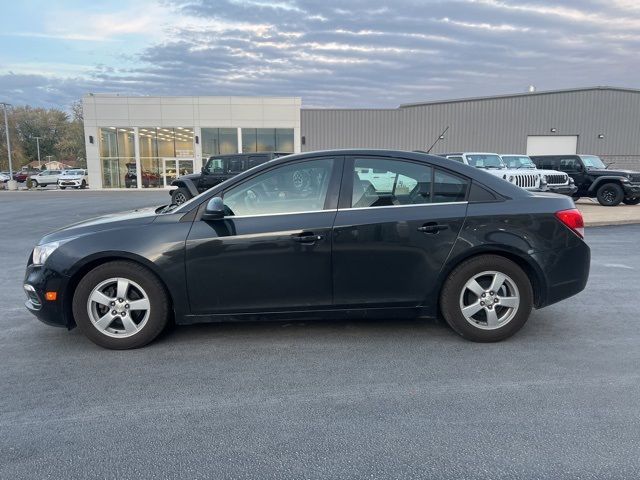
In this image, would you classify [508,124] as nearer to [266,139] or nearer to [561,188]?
[266,139]

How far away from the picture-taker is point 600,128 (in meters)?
34.1

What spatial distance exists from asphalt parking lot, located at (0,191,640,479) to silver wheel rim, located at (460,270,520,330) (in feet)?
0.75

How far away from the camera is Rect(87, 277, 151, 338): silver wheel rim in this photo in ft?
12.8

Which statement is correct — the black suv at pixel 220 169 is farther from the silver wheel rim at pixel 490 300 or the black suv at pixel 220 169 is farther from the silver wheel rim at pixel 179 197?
the silver wheel rim at pixel 490 300

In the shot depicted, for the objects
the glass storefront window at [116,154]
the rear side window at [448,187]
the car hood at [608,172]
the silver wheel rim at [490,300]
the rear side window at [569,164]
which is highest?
the glass storefront window at [116,154]

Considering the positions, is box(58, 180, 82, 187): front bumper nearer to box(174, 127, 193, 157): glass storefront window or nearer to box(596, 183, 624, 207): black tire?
box(174, 127, 193, 157): glass storefront window

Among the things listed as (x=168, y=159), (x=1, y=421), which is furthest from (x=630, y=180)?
(x=168, y=159)

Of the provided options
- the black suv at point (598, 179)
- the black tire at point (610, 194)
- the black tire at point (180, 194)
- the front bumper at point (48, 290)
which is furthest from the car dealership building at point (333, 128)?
the front bumper at point (48, 290)

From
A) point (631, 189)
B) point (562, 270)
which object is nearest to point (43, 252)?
point (562, 270)

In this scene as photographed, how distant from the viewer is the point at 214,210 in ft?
12.4

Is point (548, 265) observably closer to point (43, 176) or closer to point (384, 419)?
point (384, 419)

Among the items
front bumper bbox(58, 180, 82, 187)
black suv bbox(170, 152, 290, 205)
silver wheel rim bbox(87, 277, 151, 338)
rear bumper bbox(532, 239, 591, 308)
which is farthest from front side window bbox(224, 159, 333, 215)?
front bumper bbox(58, 180, 82, 187)

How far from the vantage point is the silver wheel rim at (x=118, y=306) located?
389 cm

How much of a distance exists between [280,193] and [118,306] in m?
1.66
